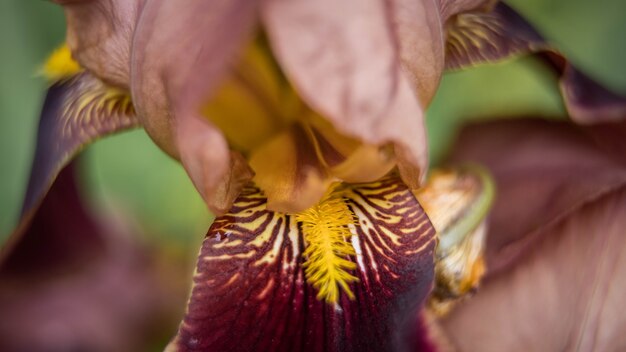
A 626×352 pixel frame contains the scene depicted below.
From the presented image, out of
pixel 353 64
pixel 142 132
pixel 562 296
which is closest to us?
pixel 353 64

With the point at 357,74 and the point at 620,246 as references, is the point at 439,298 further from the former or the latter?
the point at 357,74

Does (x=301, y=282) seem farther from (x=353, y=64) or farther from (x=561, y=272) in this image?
Result: (x=561, y=272)

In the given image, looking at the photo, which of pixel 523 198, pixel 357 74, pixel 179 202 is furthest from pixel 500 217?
pixel 357 74

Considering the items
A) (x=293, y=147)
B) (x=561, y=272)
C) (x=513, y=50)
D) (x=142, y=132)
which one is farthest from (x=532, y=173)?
(x=142, y=132)

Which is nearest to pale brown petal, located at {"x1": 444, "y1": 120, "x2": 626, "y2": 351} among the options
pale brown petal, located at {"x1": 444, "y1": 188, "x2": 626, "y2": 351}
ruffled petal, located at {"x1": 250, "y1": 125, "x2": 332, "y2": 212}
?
pale brown petal, located at {"x1": 444, "y1": 188, "x2": 626, "y2": 351}

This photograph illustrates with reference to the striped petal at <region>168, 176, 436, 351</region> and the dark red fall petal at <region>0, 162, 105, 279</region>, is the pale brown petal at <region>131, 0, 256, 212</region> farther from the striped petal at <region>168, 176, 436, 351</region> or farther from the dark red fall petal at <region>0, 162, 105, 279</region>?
the dark red fall petal at <region>0, 162, 105, 279</region>
